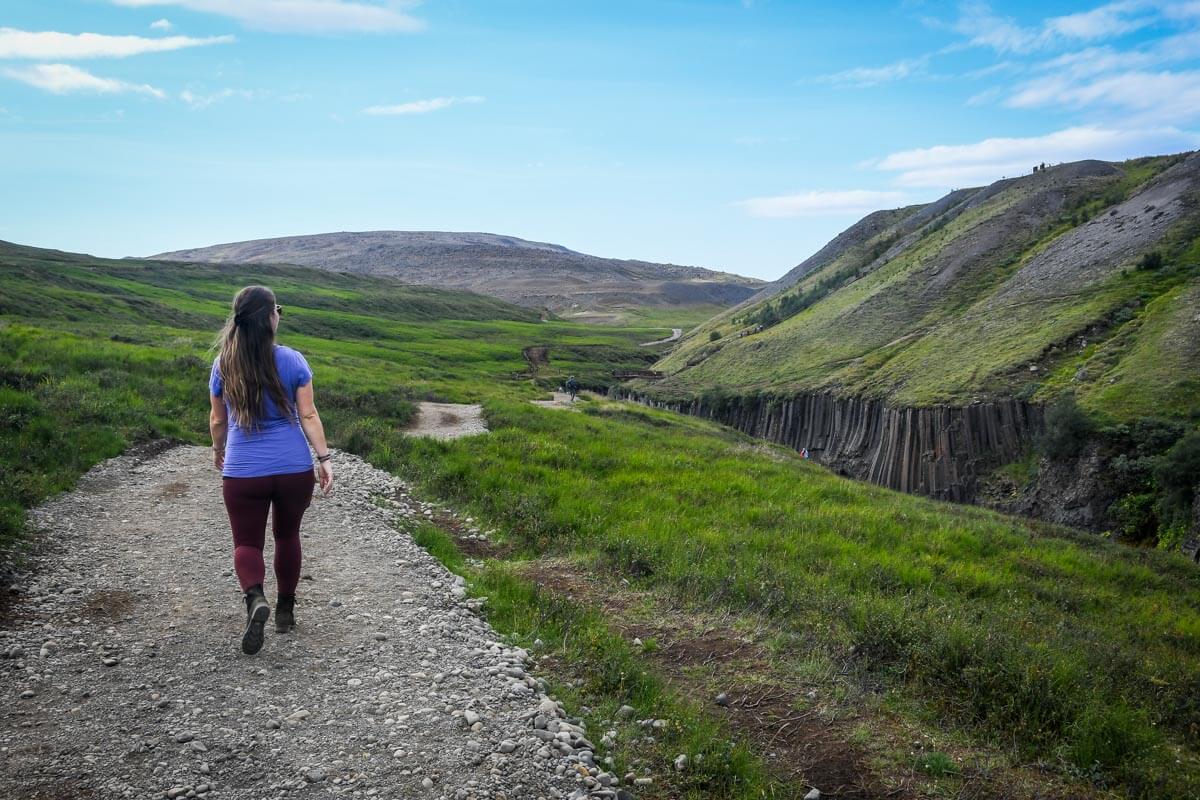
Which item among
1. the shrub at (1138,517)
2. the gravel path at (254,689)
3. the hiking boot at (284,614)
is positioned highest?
the hiking boot at (284,614)

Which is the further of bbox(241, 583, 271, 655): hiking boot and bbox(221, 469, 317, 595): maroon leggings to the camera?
bbox(221, 469, 317, 595): maroon leggings

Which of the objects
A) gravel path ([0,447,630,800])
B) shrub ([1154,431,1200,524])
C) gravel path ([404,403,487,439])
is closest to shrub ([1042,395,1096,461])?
shrub ([1154,431,1200,524])

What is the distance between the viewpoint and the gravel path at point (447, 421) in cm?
2274

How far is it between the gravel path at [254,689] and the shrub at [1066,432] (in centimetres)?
2827

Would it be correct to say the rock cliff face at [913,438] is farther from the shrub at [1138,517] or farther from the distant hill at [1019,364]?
the shrub at [1138,517]

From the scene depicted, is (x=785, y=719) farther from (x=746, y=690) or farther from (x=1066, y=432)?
(x=1066, y=432)

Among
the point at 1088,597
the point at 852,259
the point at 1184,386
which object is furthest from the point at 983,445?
the point at 852,259

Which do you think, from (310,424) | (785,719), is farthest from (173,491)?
(785,719)

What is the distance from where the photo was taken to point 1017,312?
45125 mm

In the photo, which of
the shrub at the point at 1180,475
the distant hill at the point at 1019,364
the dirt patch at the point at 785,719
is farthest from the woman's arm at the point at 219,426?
the shrub at the point at 1180,475

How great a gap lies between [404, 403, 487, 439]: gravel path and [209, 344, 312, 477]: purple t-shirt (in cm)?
1374

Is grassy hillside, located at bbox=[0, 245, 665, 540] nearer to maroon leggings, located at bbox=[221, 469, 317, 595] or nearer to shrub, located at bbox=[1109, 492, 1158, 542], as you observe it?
maroon leggings, located at bbox=[221, 469, 317, 595]

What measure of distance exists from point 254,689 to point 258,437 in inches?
89.8

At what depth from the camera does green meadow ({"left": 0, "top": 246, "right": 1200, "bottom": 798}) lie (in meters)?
6.65
